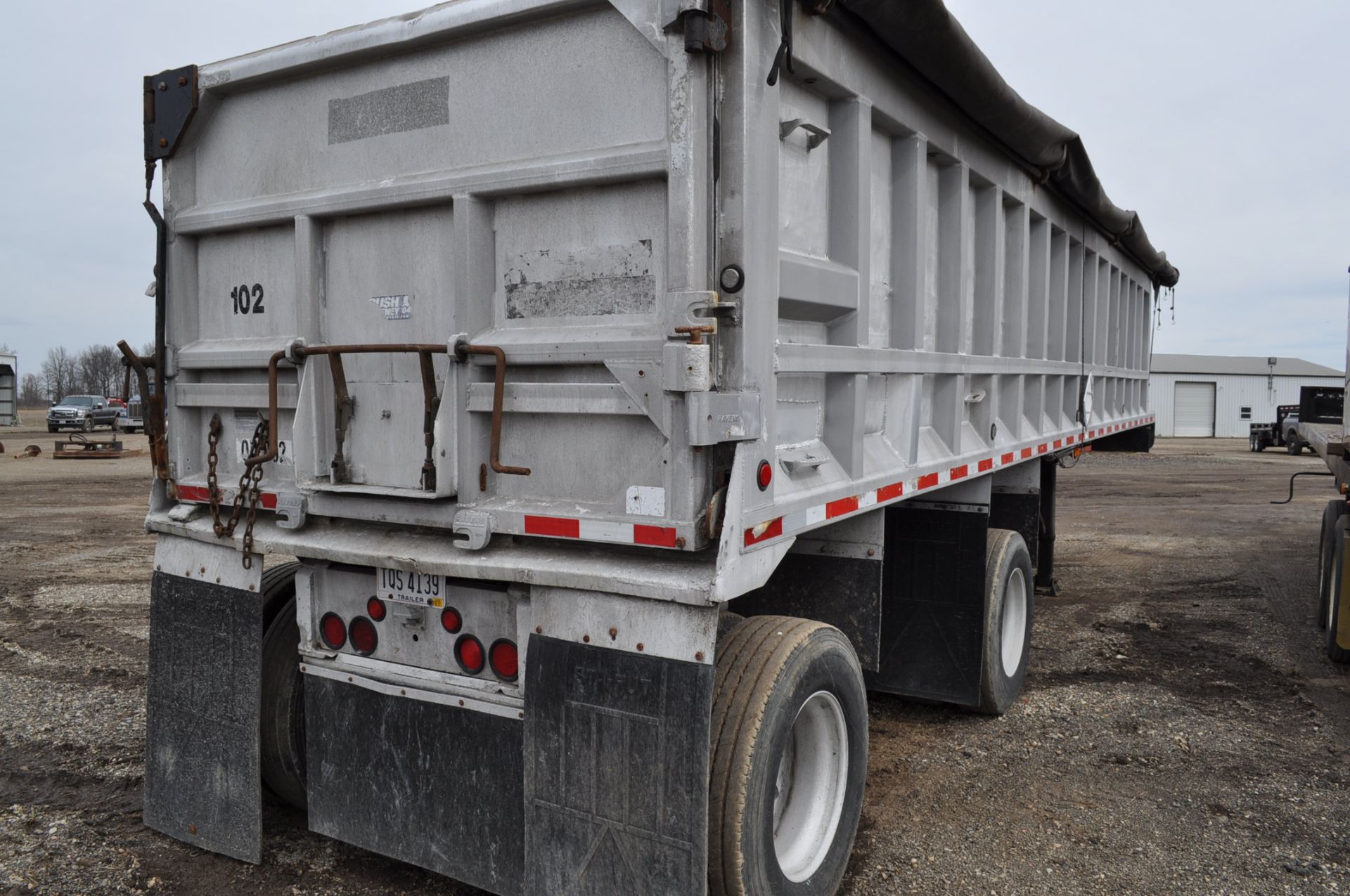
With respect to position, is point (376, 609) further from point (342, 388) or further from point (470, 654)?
point (342, 388)

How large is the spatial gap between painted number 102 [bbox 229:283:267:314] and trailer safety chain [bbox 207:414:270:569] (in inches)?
17.1

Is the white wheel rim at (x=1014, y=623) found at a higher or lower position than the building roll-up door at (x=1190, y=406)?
lower

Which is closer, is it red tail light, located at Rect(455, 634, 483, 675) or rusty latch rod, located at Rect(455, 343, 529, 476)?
rusty latch rod, located at Rect(455, 343, 529, 476)

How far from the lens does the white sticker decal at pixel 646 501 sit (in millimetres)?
2824

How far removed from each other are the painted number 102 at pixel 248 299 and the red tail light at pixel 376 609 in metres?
1.20

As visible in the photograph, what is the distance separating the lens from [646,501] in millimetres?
2854

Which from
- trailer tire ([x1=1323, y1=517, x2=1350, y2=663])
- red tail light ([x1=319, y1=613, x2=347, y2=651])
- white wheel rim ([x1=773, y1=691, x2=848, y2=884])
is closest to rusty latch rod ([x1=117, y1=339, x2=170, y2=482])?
red tail light ([x1=319, y1=613, x2=347, y2=651])

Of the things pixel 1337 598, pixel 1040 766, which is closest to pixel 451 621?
pixel 1040 766

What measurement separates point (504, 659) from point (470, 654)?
15 cm

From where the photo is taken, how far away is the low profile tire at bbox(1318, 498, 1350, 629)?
7.27m

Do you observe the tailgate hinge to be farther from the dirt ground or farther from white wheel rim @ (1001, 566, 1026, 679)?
white wheel rim @ (1001, 566, 1026, 679)

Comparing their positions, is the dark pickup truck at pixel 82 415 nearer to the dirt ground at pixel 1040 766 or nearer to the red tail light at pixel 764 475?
the dirt ground at pixel 1040 766

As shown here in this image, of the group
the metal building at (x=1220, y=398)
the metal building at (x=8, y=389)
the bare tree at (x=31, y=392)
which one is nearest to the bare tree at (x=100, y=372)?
the bare tree at (x=31, y=392)

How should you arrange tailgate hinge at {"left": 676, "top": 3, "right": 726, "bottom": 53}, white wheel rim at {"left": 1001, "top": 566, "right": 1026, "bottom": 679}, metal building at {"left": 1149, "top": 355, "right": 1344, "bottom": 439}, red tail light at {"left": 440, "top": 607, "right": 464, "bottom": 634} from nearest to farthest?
tailgate hinge at {"left": 676, "top": 3, "right": 726, "bottom": 53}, red tail light at {"left": 440, "top": 607, "right": 464, "bottom": 634}, white wheel rim at {"left": 1001, "top": 566, "right": 1026, "bottom": 679}, metal building at {"left": 1149, "top": 355, "right": 1344, "bottom": 439}
